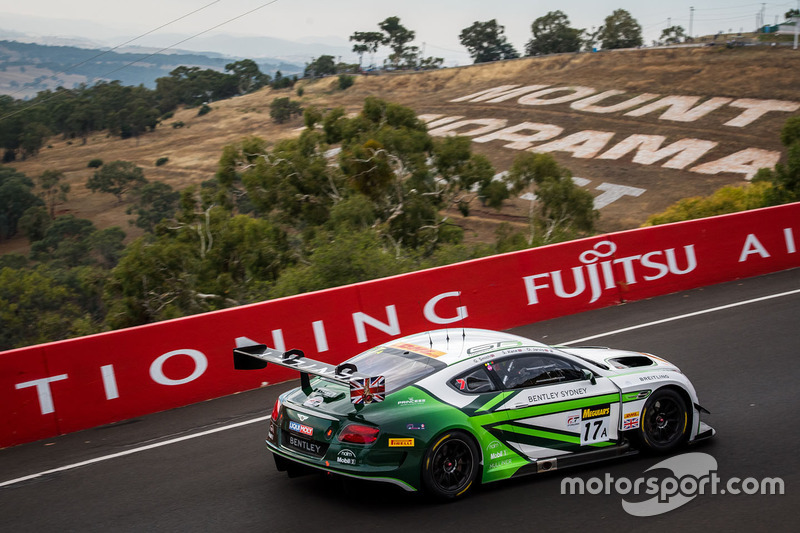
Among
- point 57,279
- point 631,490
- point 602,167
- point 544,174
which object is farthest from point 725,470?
point 602,167

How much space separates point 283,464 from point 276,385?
4.01 m

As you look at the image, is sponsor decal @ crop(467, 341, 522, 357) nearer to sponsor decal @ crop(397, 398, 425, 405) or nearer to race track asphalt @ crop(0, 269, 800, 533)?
sponsor decal @ crop(397, 398, 425, 405)

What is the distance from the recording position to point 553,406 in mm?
6926

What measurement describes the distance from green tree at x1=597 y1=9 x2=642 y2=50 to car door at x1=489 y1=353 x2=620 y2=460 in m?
109

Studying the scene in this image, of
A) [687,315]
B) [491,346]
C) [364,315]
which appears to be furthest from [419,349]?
[687,315]

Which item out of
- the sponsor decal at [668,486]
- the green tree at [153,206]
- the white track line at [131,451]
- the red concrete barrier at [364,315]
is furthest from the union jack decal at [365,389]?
the green tree at [153,206]

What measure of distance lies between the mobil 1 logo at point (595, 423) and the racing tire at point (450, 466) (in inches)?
45.3

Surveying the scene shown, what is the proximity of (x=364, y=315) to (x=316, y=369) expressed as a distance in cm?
512

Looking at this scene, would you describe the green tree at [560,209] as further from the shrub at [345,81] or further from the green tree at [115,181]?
the shrub at [345,81]

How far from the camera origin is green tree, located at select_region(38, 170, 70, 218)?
79.6 m

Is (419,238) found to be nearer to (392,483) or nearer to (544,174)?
(544,174)

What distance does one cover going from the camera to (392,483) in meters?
6.23

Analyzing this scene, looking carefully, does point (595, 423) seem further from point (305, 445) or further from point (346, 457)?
point (305, 445)

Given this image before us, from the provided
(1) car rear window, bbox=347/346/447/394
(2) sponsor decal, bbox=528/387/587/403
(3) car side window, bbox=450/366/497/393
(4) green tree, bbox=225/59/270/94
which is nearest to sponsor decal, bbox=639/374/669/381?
(2) sponsor decal, bbox=528/387/587/403
